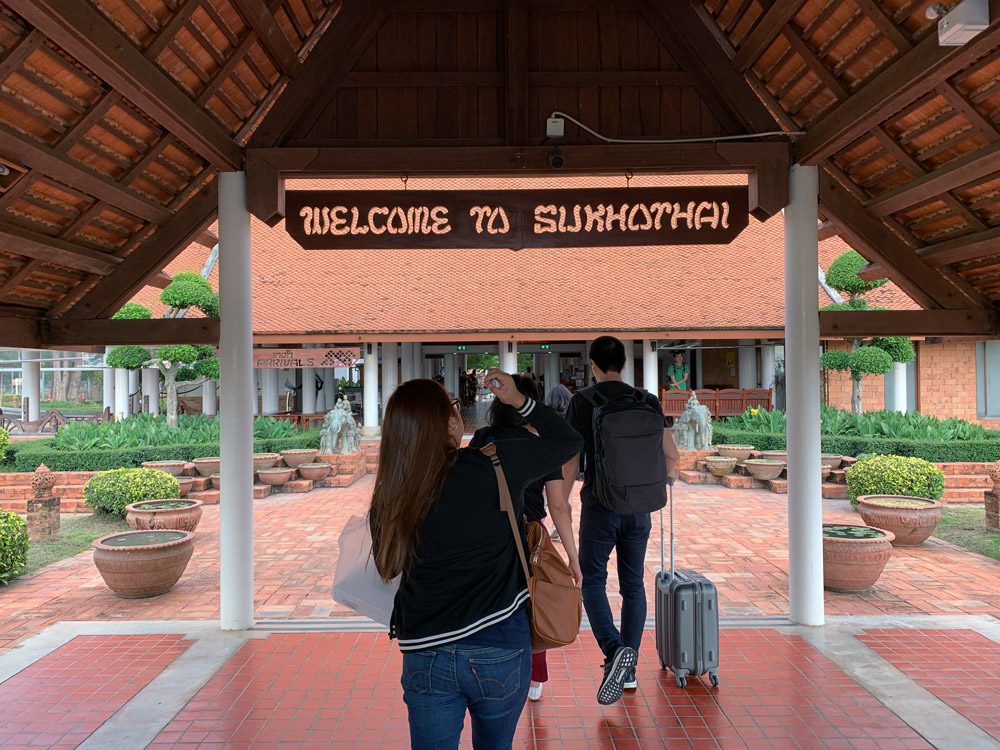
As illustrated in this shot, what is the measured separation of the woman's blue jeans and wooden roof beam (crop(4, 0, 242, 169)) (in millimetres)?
2985

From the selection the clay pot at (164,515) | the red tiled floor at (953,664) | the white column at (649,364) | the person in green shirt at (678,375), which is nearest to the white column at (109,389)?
the white column at (649,364)

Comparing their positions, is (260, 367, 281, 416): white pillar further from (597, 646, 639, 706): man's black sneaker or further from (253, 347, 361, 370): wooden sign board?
(597, 646, 639, 706): man's black sneaker

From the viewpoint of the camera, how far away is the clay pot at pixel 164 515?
8.87 meters

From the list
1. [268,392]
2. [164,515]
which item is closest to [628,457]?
[164,515]

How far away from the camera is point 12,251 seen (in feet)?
14.8

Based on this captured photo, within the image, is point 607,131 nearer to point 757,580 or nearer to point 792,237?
point 792,237

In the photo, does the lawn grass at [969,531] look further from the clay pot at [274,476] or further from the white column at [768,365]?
the clay pot at [274,476]

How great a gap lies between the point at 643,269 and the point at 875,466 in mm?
9878

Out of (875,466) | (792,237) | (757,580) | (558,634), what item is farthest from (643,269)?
(558,634)

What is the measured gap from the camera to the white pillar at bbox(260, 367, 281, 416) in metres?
23.7

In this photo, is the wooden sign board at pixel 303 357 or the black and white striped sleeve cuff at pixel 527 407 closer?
the black and white striped sleeve cuff at pixel 527 407

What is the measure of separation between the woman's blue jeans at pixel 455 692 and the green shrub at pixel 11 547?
24.0 feet

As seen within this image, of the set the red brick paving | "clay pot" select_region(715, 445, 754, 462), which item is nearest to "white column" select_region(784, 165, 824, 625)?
the red brick paving

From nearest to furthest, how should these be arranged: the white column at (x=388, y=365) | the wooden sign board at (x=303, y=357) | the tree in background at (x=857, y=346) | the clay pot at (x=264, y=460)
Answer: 1. the tree in background at (x=857, y=346)
2. the clay pot at (x=264, y=460)
3. the wooden sign board at (x=303, y=357)
4. the white column at (x=388, y=365)
